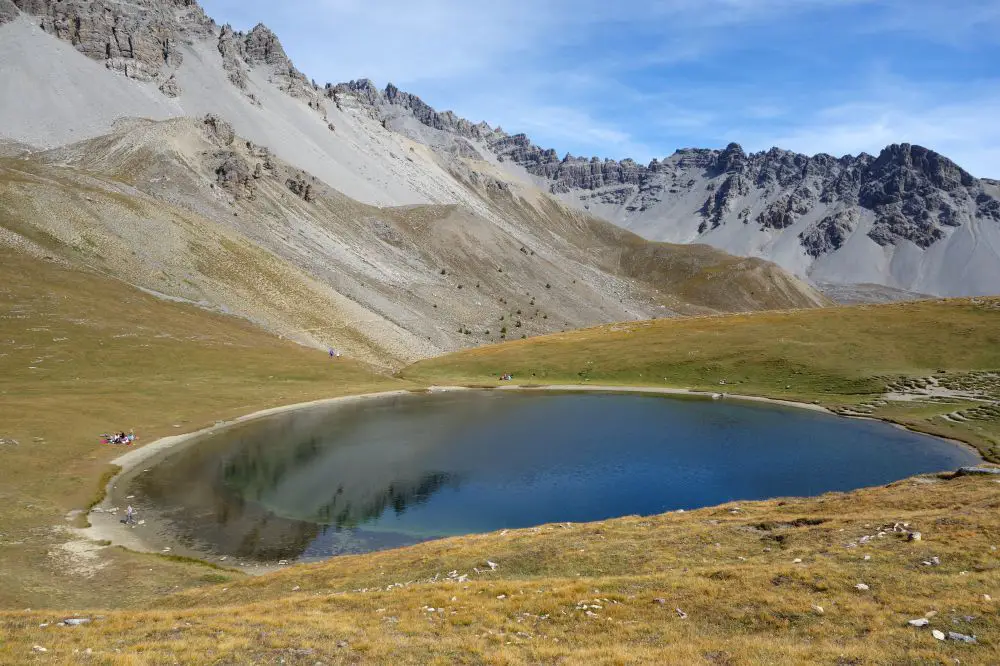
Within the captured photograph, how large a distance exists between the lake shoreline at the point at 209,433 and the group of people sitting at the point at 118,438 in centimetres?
162

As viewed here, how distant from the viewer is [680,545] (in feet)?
90.4

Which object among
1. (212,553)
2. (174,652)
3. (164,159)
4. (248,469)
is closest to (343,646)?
(174,652)

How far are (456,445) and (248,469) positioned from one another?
64.6ft

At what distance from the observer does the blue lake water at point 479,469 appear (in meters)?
41.3

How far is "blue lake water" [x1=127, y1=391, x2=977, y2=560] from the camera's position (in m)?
41.3

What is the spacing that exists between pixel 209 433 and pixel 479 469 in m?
30.8

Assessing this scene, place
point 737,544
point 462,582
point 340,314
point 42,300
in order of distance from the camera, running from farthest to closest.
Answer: point 340,314 → point 42,300 → point 737,544 → point 462,582

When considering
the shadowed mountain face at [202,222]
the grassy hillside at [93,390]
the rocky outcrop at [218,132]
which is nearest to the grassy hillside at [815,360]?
the grassy hillside at [93,390]

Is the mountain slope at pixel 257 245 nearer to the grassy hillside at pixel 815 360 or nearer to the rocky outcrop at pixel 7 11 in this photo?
the grassy hillside at pixel 815 360

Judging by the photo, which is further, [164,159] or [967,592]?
[164,159]

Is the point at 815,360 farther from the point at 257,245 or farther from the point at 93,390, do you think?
the point at 257,245

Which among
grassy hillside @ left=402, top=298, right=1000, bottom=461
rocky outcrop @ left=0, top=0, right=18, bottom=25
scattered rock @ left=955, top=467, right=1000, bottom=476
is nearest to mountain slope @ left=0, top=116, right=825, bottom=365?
grassy hillside @ left=402, top=298, right=1000, bottom=461

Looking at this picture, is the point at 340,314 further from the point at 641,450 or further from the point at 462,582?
the point at 462,582

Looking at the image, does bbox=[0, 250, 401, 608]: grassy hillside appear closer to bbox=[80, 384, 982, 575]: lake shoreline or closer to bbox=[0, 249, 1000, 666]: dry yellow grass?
bbox=[0, 249, 1000, 666]: dry yellow grass
